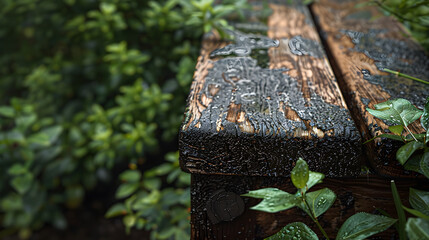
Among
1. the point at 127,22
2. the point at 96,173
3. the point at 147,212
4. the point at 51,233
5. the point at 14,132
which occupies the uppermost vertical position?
the point at 127,22

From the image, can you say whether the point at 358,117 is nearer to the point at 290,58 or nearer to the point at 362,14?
the point at 290,58

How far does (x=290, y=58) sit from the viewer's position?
39.5 inches

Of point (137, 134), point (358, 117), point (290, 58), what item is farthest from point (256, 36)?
point (137, 134)

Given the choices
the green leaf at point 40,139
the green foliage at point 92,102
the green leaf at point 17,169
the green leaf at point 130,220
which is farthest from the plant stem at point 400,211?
the green leaf at point 17,169

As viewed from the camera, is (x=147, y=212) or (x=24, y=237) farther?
(x=24, y=237)

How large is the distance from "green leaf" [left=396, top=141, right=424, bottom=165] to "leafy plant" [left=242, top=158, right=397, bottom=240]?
4.1 inches

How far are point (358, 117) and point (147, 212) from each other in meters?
1.02

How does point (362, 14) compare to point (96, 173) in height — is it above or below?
above

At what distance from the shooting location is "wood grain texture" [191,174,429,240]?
707mm

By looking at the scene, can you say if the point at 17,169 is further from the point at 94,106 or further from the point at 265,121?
the point at 265,121

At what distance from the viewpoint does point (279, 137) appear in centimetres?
65

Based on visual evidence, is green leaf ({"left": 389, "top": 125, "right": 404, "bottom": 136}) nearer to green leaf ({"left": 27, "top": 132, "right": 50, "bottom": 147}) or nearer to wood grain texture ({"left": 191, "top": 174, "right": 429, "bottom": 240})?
wood grain texture ({"left": 191, "top": 174, "right": 429, "bottom": 240})

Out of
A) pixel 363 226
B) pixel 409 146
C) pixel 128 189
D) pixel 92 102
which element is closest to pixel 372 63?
pixel 409 146

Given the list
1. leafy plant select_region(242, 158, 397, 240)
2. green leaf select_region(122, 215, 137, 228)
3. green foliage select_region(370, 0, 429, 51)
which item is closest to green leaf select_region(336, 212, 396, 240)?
leafy plant select_region(242, 158, 397, 240)
